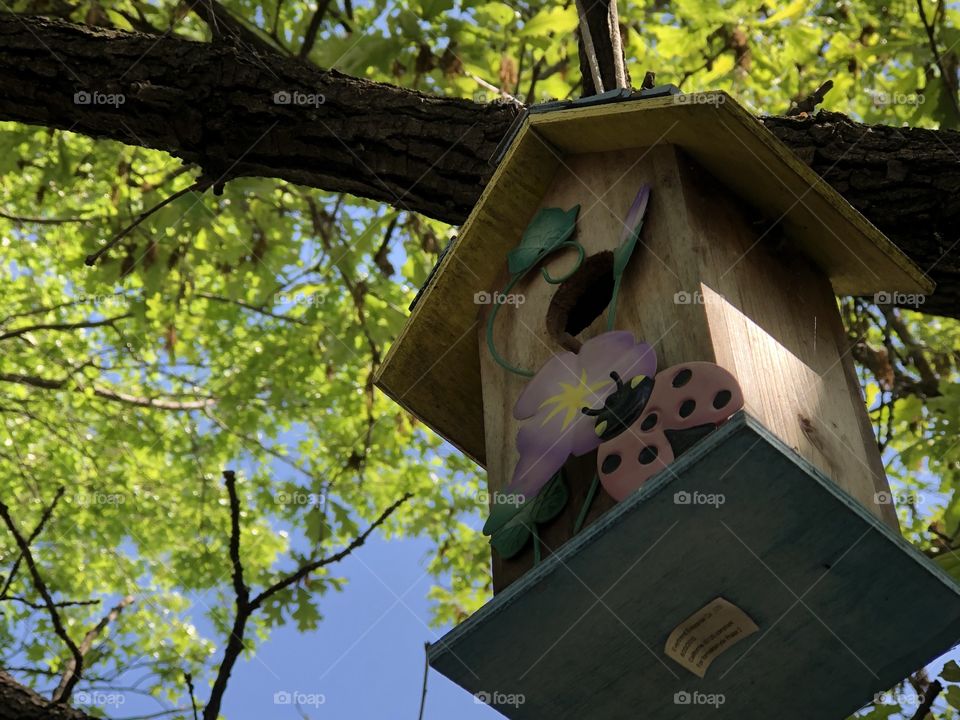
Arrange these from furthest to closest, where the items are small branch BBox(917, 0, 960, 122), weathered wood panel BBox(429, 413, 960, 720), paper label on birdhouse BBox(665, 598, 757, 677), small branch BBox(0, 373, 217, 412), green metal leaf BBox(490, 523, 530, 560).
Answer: small branch BBox(0, 373, 217, 412) → small branch BBox(917, 0, 960, 122) → green metal leaf BBox(490, 523, 530, 560) → paper label on birdhouse BBox(665, 598, 757, 677) → weathered wood panel BBox(429, 413, 960, 720)

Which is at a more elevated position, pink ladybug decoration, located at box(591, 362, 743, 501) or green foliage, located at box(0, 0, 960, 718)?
green foliage, located at box(0, 0, 960, 718)

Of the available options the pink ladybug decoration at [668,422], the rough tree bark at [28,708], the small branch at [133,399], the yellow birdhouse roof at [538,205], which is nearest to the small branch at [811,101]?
the yellow birdhouse roof at [538,205]

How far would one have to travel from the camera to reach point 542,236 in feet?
7.75

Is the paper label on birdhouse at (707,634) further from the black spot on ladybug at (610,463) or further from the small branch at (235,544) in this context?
the small branch at (235,544)

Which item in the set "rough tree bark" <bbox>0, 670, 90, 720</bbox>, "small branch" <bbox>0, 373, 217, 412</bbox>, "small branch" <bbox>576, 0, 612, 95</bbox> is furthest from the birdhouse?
"small branch" <bbox>0, 373, 217, 412</bbox>

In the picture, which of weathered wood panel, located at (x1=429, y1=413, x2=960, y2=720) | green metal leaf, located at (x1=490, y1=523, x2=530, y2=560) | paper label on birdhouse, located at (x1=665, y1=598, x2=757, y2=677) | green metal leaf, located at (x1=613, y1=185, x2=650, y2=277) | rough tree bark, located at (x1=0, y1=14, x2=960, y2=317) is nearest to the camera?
weathered wood panel, located at (x1=429, y1=413, x2=960, y2=720)

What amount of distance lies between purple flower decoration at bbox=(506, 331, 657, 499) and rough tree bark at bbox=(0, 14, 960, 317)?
0.89m

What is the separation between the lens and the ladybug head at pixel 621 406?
5.97ft

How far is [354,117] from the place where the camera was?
2.93 meters

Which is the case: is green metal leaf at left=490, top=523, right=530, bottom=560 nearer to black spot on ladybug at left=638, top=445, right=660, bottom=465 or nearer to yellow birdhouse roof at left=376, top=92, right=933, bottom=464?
black spot on ladybug at left=638, top=445, right=660, bottom=465

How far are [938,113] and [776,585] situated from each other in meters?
2.59

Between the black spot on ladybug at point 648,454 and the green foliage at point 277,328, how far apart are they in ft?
6.53

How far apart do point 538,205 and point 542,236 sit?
16cm

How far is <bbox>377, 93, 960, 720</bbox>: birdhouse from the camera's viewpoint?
5.61 feet
